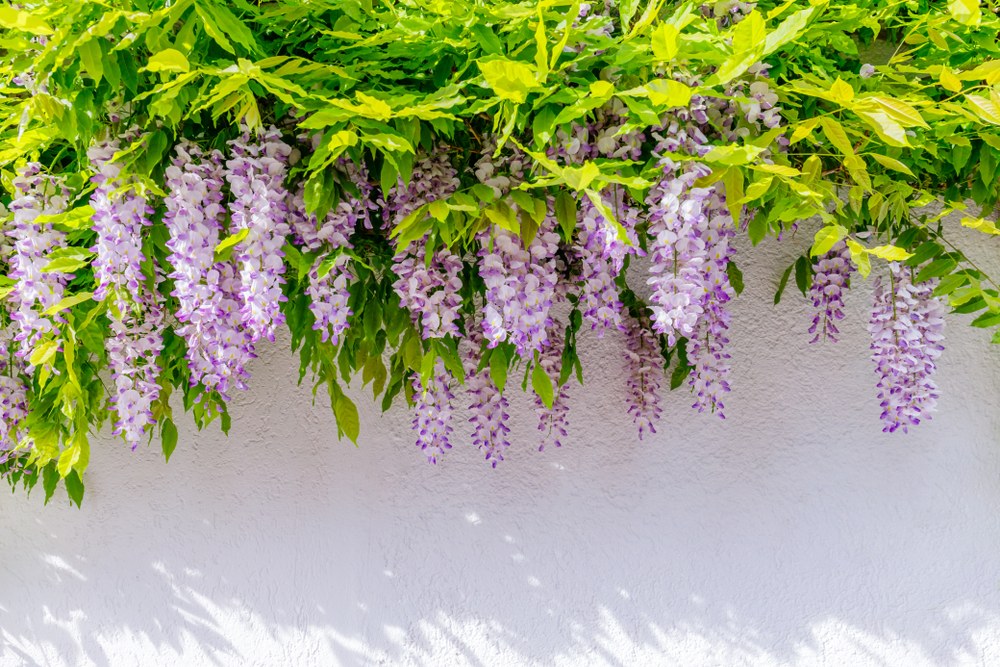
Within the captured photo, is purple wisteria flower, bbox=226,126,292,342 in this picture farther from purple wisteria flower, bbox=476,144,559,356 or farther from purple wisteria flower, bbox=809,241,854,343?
purple wisteria flower, bbox=809,241,854,343

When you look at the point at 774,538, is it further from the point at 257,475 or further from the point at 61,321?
the point at 61,321

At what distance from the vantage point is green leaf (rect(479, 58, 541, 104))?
1090mm

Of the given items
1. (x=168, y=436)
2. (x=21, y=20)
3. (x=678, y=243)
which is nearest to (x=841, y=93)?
(x=678, y=243)

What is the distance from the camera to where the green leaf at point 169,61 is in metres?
1.09

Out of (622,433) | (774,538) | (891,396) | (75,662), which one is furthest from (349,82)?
(75,662)

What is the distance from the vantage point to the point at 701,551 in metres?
1.86

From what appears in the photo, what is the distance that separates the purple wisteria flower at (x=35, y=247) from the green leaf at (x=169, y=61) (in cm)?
48

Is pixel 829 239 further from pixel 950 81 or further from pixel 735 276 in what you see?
pixel 735 276

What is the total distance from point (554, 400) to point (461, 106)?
765 millimetres

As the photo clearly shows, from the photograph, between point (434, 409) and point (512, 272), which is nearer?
point (512, 272)

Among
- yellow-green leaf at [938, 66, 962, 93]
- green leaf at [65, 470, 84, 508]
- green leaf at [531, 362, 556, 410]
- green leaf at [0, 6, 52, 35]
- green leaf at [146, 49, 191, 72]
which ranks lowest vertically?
green leaf at [65, 470, 84, 508]

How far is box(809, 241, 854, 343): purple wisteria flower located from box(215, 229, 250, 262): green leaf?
1.19 m

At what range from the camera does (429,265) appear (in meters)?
1.42

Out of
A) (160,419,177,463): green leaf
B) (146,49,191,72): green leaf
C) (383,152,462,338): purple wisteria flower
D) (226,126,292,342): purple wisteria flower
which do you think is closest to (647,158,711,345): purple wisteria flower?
(383,152,462,338): purple wisteria flower
